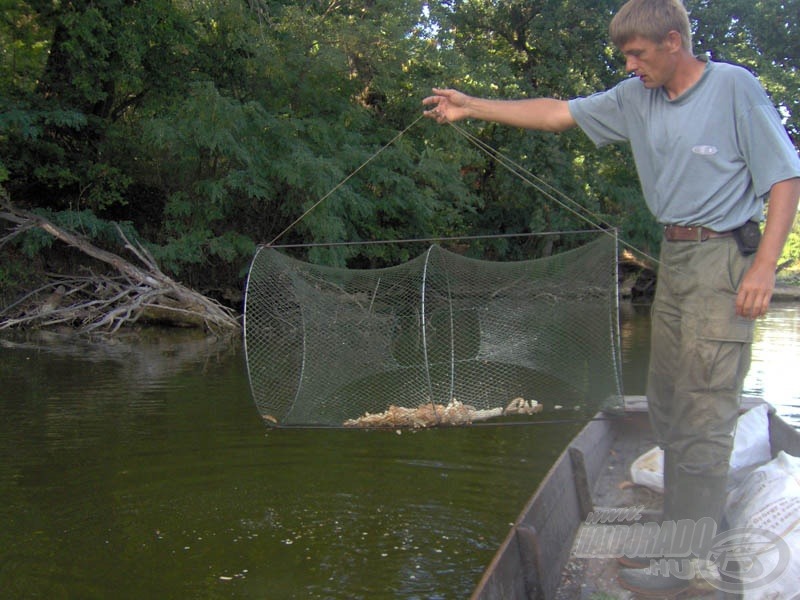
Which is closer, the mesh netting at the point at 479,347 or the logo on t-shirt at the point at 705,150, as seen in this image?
the logo on t-shirt at the point at 705,150

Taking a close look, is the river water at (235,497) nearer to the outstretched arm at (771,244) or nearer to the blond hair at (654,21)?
Answer: the outstretched arm at (771,244)

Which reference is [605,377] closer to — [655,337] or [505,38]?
[655,337]

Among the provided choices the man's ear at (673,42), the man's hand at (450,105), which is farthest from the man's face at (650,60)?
the man's hand at (450,105)

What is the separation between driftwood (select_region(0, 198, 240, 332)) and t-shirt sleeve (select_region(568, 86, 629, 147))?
9.29 metres

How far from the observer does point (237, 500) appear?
4852 millimetres

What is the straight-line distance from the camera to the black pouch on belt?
247 cm

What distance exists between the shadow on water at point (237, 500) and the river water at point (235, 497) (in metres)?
0.01

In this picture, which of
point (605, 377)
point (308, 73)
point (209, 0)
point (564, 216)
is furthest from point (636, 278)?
point (605, 377)

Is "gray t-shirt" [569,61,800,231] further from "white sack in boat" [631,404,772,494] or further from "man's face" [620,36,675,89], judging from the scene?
"white sack in boat" [631,404,772,494]

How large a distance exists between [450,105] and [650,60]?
971 millimetres

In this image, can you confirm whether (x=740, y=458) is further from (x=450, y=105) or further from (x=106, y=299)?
(x=106, y=299)

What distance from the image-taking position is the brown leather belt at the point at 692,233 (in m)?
2.53

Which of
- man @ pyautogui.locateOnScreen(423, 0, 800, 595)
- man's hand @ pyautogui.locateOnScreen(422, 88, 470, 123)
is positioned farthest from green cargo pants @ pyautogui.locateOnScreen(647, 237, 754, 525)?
man's hand @ pyautogui.locateOnScreen(422, 88, 470, 123)

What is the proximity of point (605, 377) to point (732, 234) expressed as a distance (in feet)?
10.2
